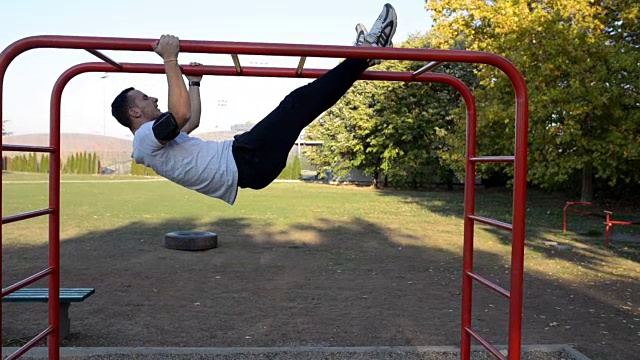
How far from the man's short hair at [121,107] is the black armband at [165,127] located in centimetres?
38

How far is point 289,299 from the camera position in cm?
578

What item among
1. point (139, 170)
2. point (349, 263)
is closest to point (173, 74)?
point (349, 263)

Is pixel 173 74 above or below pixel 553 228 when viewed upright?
above

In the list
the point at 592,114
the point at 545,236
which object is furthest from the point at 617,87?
the point at 545,236

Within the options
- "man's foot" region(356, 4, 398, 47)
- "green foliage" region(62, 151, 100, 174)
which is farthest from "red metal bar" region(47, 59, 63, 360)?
"green foliage" region(62, 151, 100, 174)

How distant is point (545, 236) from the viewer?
Result: 10703 millimetres

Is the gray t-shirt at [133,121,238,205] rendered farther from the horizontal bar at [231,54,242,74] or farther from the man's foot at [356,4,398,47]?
the man's foot at [356,4,398,47]

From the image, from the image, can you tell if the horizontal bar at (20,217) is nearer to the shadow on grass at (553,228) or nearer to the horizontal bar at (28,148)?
the horizontal bar at (28,148)

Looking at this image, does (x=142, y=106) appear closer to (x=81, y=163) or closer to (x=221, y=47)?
(x=221, y=47)

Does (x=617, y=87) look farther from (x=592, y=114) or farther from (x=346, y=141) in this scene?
(x=346, y=141)

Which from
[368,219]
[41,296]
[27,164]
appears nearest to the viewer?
[41,296]

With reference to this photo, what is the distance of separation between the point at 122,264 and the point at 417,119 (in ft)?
62.8

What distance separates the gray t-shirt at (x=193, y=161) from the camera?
2.75 m

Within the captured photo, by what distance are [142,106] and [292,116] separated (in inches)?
29.9
